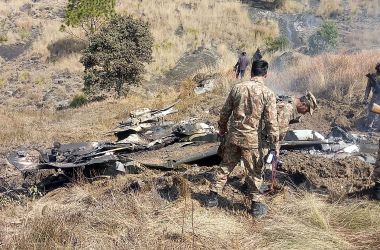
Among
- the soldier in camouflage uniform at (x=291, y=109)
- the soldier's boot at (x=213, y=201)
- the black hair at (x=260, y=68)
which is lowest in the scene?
the soldier's boot at (x=213, y=201)

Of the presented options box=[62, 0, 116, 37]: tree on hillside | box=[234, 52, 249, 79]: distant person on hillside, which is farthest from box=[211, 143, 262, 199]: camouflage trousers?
box=[62, 0, 116, 37]: tree on hillside

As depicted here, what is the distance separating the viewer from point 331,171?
5.80 meters

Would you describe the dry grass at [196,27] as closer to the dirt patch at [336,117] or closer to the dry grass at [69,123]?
the dry grass at [69,123]

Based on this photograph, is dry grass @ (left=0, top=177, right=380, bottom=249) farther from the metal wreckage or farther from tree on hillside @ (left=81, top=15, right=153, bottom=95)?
tree on hillside @ (left=81, top=15, right=153, bottom=95)

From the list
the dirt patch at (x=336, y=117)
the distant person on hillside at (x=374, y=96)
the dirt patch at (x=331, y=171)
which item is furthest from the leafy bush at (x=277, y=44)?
the dirt patch at (x=331, y=171)

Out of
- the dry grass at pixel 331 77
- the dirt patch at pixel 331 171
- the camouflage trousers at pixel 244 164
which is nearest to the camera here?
the camouflage trousers at pixel 244 164

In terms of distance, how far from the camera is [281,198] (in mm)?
4793

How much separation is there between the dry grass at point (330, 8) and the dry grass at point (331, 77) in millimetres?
17263

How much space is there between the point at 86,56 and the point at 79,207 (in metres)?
11.2

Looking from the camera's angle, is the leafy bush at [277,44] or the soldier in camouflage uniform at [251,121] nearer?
the soldier in camouflage uniform at [251,121]

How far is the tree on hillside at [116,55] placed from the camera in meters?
15.0

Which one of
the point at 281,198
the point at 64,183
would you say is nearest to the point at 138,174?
the point at 64,183

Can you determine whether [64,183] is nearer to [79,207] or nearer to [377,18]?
[79,207]

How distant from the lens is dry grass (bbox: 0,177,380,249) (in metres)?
3.69
